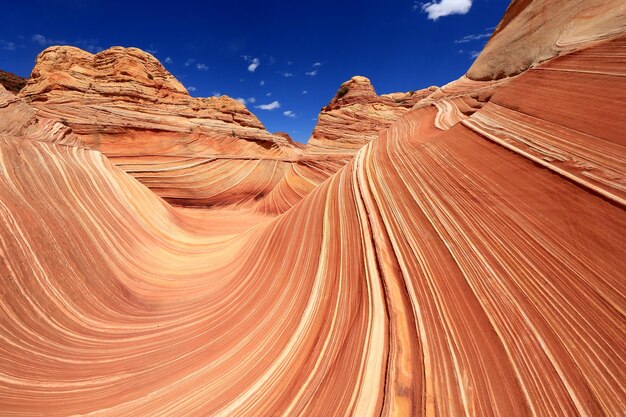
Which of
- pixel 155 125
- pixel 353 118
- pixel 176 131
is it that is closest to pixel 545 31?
pixel 353 118

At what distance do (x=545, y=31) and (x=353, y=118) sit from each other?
29.0 feet

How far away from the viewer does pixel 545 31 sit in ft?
13.2

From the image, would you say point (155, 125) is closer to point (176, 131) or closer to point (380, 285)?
point (176, 131)

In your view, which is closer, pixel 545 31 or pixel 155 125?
pixel 545 31

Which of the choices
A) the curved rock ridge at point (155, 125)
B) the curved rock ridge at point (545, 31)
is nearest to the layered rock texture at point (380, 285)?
the curved rock ridge at point (545, 31)

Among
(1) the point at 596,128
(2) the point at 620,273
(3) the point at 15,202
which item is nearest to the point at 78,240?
(3) the point at 15,202

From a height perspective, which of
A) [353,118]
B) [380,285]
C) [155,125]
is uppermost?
[155,125]

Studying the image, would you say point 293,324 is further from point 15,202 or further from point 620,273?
point 15,202

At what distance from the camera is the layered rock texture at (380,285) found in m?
1.33

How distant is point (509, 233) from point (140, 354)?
11.2ft

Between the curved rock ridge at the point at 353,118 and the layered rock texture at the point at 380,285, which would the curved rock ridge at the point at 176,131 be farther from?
the layered rock texture at the point at 380,285

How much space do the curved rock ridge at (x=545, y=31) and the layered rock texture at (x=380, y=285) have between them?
10 cm

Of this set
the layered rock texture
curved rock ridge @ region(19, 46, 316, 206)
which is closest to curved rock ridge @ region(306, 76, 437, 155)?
curved rock ridge @ region(19, 46, 316, 206)

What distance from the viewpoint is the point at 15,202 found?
2799mm
